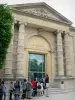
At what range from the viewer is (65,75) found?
22.6m

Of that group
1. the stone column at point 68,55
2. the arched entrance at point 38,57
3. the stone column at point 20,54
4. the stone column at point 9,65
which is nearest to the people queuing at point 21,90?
the stone column at point 20,54

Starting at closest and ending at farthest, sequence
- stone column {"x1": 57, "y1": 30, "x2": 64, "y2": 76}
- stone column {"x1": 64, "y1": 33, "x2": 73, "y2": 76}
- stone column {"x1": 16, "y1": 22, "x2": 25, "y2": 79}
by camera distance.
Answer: stone column {"x1": 16, "y1": 22, "x2": 25, "y2": 79} → stone column {"x1": 57, "y1": 30, "x2": 64, "y2": 76} → stone column {"x1": 64, "y1": 33, "x2": 73, "y2": 76}

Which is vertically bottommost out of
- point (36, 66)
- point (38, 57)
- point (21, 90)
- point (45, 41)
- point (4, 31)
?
point (21, 90)

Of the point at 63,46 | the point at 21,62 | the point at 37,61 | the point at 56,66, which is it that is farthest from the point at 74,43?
the point at 21,62

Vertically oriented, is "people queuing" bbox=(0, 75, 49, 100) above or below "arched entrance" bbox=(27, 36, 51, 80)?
below

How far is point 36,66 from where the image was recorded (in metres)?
21.9

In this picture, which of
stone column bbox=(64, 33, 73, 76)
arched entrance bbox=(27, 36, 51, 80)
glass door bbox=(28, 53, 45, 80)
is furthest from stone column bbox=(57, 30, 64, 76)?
glass door bbox=(28, 53, 45, 80)

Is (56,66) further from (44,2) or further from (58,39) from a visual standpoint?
(44,2)

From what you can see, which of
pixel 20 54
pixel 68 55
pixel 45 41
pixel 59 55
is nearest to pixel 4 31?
pixel 20 54

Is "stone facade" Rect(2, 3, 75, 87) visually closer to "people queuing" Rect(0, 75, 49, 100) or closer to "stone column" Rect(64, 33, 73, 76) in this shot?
"stone column" Rect(64, 33, 73, 76)

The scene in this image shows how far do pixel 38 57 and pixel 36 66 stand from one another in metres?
1.21

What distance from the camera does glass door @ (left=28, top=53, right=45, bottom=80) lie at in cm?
2138

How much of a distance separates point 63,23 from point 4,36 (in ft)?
36.3

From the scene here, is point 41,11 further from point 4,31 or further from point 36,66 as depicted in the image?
point 4,31
